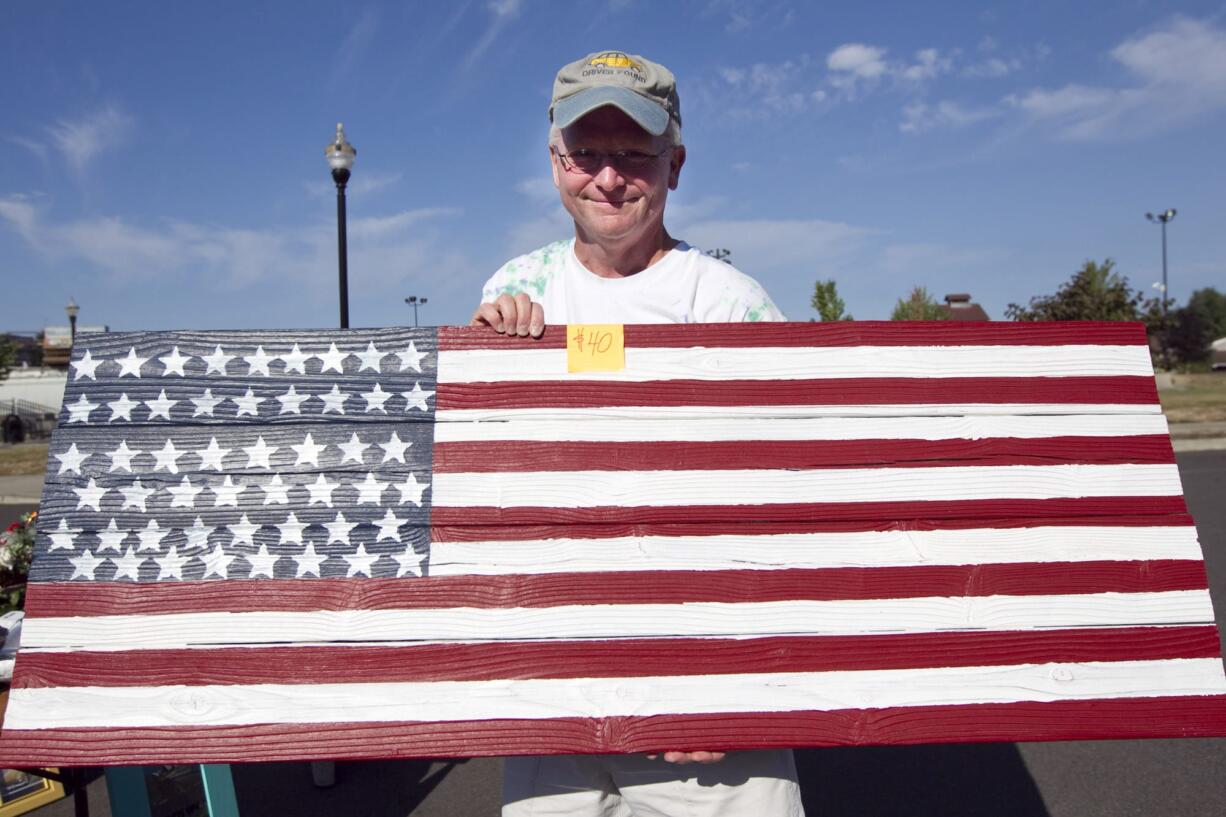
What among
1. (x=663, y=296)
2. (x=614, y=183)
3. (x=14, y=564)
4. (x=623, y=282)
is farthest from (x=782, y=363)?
(x=14, y=564)

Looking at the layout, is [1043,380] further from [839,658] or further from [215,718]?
[215,718]

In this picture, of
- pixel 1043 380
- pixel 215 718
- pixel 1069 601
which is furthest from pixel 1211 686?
pixel 215 718

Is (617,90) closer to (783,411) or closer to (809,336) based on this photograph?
(809,336)

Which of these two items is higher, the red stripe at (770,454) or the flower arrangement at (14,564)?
the red stripe at (770,454)

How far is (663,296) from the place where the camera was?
86.7 inches

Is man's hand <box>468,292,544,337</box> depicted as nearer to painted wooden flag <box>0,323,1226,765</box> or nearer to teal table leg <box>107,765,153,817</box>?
painted wooden flag <box>0,323,1226,765</box>

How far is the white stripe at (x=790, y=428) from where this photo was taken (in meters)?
2.02

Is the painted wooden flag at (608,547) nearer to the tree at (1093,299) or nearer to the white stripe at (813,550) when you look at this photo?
the white stripe at (813,550)

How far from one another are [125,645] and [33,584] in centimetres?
25

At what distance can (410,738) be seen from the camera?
1.90 meters

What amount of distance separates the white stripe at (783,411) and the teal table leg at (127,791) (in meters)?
1.72

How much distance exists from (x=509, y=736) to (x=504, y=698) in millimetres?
78

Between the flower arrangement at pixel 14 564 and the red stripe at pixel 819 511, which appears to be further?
the flower arrangement at pixel 14 564

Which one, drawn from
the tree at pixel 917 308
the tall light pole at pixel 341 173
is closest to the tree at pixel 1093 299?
the tree at pixel 917 308
